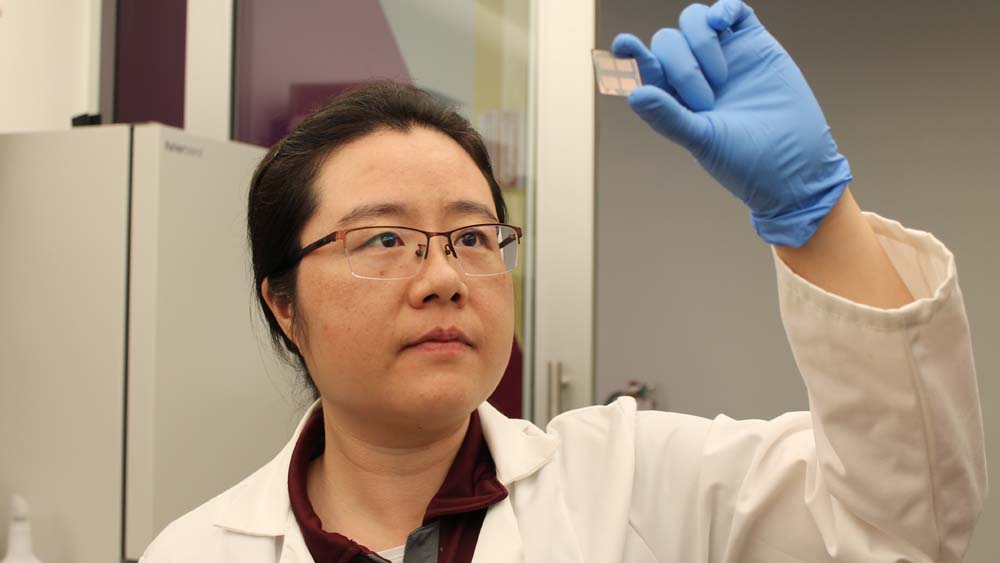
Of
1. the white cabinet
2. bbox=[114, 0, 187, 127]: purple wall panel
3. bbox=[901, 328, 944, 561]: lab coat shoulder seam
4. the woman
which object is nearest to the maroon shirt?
the woman

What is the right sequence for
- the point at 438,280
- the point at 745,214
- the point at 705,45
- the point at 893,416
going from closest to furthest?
the point at 893,416, the point at 705,45, the point at 438,280, the point at 745,214

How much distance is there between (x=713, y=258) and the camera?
2020 mm

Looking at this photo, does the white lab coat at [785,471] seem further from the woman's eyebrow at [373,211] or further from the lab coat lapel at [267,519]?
the woman's eyebrow at [373,211]

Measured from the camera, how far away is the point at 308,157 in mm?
1215

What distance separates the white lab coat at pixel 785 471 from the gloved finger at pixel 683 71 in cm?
20

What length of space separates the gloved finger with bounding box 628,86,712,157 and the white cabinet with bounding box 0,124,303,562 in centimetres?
129

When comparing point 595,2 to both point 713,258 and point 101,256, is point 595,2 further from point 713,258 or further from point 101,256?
point 101,256

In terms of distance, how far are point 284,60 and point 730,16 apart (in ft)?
6.64

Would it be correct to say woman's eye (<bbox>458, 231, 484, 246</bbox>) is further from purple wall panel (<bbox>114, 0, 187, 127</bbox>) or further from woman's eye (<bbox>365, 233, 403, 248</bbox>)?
purple wall panel (<bbox>114, 0, 187, 127</bbox>)

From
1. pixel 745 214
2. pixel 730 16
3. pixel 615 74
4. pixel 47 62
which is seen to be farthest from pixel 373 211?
pixel 47 62

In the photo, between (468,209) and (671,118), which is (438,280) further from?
(671,118)

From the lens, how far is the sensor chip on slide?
0.90 meters

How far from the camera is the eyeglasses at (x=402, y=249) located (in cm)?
109

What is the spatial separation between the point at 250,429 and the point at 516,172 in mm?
938
